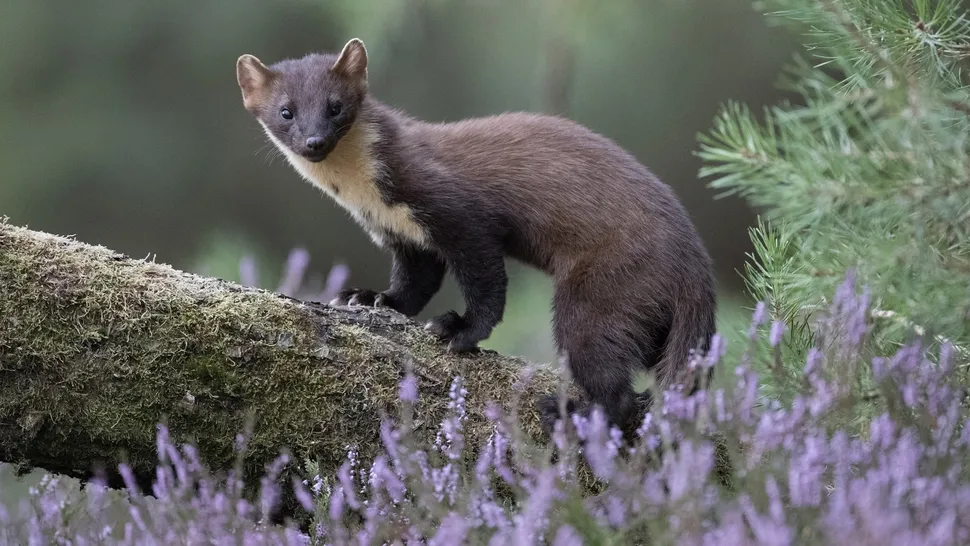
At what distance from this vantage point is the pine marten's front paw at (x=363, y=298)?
12.1 ft

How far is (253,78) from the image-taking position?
396 centimetres

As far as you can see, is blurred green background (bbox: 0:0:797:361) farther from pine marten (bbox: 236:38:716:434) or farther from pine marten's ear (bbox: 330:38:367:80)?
pine marten (bbox: 236:38:716:434)

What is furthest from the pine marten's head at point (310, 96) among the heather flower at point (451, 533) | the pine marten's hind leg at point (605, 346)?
the heather flower at point (451, 533)

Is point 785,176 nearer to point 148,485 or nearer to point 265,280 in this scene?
point 148,485

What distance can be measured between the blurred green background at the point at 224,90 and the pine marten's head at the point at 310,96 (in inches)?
102

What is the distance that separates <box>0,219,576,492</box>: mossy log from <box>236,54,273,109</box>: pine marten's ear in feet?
4.22

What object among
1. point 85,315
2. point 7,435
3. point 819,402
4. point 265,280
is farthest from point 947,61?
point 265,280

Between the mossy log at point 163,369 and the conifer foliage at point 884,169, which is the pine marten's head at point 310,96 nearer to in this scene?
the mossy log at point 163,369

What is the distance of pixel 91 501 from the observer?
324 cm

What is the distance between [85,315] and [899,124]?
2.04m

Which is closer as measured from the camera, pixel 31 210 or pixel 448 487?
pixel 448 487

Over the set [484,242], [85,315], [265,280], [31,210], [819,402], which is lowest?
[819,402]

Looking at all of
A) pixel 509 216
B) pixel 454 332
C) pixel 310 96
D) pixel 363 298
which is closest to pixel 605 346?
pixel 454 332

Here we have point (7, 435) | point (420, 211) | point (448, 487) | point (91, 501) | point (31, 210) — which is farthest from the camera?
point (31, 210)
